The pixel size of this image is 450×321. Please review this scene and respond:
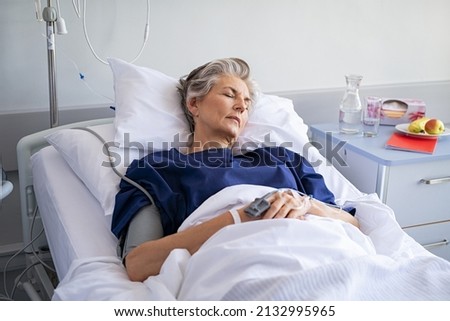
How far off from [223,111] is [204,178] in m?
0.29

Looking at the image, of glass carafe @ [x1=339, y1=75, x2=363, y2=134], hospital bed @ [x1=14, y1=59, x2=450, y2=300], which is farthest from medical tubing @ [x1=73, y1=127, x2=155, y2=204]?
glass carafe @ [x1=339, y1=75, x2=363, y2=134]

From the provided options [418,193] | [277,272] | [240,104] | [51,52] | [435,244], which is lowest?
[435,244]

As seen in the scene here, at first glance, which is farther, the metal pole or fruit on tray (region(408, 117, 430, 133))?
fruit on tray (region(408, 117, 430, 133))

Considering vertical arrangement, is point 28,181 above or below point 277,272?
below

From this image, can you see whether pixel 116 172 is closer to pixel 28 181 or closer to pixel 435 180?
pixel 28 181

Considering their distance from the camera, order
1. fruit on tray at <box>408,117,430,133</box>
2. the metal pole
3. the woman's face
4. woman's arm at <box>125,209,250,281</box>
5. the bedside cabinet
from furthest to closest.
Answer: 1. fruit on tray at <box>408,117,430,133</box>
2. the bedside cabinet
3. the metal pole
4. the woman's face
5. woman's arm at <box>125,209,250,281</box>

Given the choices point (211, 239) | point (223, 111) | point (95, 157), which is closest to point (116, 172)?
point (95, 157)

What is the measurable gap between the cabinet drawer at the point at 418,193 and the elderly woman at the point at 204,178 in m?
0.41

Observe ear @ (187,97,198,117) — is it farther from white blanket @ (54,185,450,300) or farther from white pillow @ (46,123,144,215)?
white blanket @ (54,185,450,300)

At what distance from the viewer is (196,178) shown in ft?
5.02

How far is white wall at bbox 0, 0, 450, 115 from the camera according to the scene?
2031 millimetres

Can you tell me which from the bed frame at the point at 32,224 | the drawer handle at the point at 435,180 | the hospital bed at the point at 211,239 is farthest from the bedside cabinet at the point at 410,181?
the bed frame at the point at 32,224

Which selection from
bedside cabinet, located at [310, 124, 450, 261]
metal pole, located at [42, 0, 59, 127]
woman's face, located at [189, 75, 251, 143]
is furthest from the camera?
bedside cabinet, located at [310, 124, 450, 261]

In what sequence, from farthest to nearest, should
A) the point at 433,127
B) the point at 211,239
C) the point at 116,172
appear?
1. the point at 433,127
2. the point at 116,172
3. the point at 211,239
